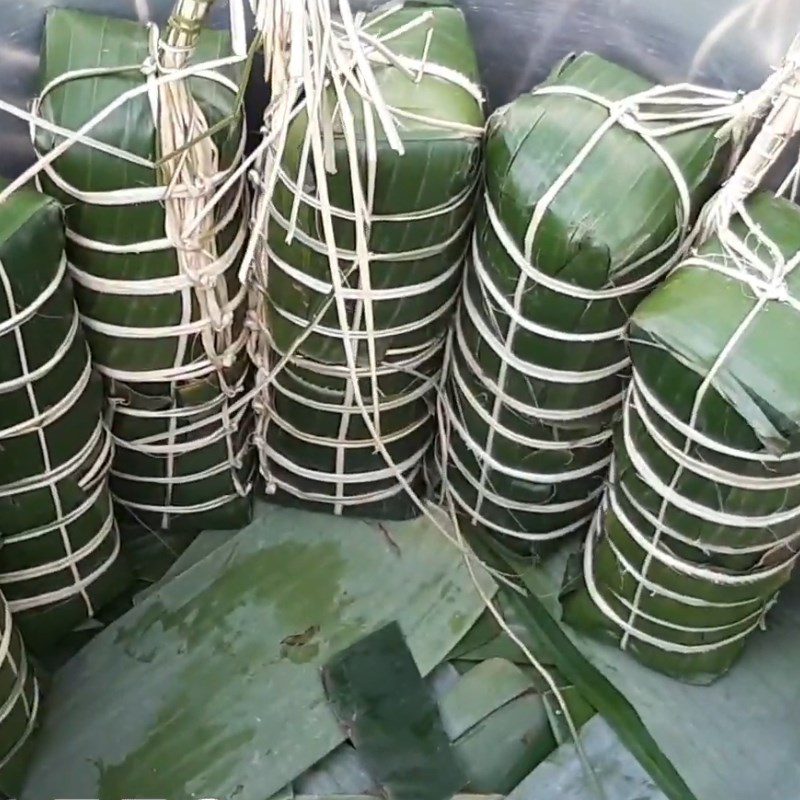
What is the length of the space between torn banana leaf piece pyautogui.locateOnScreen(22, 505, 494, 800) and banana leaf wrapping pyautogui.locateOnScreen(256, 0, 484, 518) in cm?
11

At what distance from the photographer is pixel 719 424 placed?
2.71ft

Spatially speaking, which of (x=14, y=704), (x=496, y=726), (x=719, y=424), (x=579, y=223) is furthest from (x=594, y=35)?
(x=14, y=704)

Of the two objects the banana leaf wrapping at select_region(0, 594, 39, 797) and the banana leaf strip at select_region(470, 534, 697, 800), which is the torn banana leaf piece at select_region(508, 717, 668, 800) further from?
the banana leaf wrapping at select_region(0, 594, 39, 797)

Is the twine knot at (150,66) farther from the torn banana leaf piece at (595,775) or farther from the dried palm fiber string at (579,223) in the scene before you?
the torn banana leaf piece at (595,775)

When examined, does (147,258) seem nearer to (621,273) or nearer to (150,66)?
(150,66)

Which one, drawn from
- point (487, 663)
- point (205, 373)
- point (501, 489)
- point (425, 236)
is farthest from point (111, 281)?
point (487, 663)

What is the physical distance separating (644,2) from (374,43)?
29cm

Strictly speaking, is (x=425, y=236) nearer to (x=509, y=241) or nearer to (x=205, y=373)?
(x=509, y=241)

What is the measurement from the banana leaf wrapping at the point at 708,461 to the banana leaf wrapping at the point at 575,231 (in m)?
0.05

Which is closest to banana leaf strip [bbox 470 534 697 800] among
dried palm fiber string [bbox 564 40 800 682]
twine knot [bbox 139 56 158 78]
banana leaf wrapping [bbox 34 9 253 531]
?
dried palm fiber string [bbox 564 40 800 682]

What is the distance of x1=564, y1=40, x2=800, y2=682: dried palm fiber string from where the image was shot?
80 cm

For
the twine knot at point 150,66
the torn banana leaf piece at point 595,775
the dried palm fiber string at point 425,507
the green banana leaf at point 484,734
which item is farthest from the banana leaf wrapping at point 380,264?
the torn banana leaf piece at point 595,775

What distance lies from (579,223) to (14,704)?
2.31 ft

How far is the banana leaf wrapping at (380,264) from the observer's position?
875 mm
